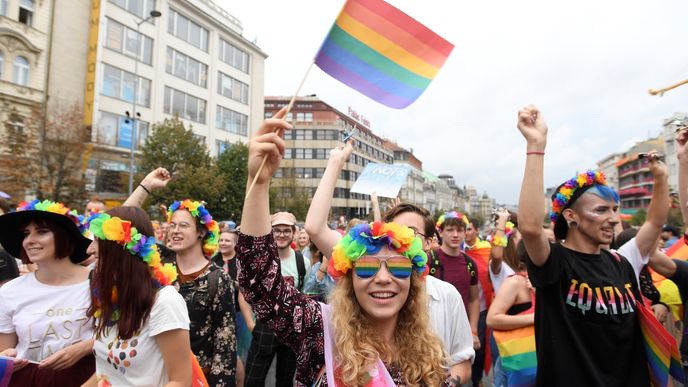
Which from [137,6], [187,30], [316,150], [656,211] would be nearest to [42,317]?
[656,211]

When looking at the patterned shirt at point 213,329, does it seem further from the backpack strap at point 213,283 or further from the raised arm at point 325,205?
the raised arm at point 325,205

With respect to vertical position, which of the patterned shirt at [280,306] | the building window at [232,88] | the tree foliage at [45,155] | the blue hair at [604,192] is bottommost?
the patterned shirt at [280,306]

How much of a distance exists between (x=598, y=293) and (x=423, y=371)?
4.30ft

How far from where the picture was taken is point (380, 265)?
1812 millimetres

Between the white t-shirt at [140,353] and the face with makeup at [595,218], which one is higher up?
the face with makeup at [595,218]

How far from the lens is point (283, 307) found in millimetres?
1575

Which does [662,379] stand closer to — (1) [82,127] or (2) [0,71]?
(1) [82,127]

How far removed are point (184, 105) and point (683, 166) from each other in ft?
115

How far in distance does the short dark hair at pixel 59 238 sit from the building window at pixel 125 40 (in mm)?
29312

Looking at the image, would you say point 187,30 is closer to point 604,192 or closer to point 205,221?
point 205,221

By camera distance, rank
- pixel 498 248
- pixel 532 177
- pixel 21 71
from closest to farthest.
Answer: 1. pixel 532 177
2. pixel 498 248
3. pixel 21 71

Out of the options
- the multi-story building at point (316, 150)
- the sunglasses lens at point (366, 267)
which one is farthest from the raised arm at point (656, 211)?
the multi-story building at point (316, 150)

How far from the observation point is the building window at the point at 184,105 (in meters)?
32.4

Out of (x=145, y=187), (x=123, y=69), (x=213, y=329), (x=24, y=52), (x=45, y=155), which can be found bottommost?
(x=213, y=329)
